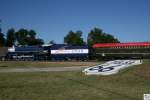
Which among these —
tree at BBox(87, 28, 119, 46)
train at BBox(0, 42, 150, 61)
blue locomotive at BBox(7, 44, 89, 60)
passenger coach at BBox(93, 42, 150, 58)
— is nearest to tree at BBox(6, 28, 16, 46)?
tree at BBox(87, 28, 119, 46)

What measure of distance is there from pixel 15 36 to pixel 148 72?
152m

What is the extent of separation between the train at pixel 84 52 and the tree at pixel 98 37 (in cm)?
6286

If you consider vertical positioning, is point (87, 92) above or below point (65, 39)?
below

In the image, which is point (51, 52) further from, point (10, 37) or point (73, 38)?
point (10, 37)

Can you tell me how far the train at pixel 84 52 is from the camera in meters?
65.4

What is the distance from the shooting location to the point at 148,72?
72.4ft

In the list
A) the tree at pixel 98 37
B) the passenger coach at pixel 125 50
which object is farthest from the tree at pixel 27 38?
the passenger coach at pixel 125 50

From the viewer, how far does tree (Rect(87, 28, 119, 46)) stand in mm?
142625

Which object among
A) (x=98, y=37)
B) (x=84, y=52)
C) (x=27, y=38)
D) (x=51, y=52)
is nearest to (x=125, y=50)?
(x=84, y=52)

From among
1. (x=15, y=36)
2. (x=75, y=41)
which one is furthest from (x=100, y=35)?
(x=15, y=36)

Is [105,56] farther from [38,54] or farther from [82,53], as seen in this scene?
[38,54]

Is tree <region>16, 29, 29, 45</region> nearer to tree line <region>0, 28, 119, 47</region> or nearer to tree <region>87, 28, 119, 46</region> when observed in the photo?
tree line <region>0, 28, 119, 47</region>

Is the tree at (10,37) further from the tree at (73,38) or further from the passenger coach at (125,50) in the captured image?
the passenger coach at (125,50)

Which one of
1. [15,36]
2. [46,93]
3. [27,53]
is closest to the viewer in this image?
[46,93]
